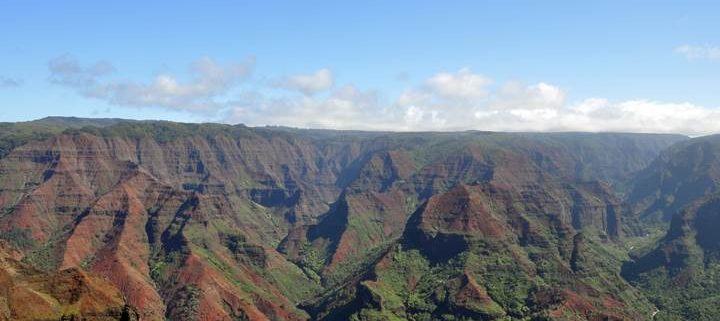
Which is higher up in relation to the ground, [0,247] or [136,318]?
[0,247]

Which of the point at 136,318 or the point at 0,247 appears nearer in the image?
the point at 136,318

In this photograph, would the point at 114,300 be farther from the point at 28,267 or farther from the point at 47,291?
the point at 28,267

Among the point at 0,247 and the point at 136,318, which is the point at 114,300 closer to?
the point at 136,318

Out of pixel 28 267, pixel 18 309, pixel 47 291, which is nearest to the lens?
A: pixel 18 309

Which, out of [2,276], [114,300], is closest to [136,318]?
[114,300]

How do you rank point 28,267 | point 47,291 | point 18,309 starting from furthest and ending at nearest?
point 28,267 → point 47,291 → point 18,309

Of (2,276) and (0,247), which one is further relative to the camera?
(0,247)

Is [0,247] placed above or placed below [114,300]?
above

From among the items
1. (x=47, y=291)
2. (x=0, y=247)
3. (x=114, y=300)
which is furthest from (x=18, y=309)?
(x=0, y=247)
